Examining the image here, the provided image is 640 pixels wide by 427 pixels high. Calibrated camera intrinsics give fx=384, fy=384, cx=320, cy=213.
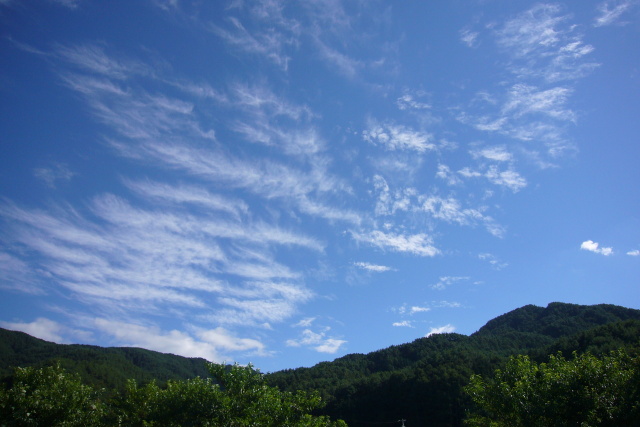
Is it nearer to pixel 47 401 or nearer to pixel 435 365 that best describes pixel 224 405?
pixel 47 401

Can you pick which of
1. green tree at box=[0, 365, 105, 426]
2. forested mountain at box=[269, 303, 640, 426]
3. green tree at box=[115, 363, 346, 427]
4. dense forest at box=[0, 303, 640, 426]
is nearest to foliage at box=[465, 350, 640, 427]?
dense forest at box=[0, 303, 640, 426]

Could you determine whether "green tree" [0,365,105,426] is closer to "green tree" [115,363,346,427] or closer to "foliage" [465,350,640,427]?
"green tree" [115,363,346,427]

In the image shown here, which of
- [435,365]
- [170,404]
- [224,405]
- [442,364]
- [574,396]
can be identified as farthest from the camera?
[435,365]

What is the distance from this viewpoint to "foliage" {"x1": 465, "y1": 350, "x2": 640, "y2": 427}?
1941cm

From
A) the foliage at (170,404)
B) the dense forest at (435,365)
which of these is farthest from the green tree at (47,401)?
the dense forest at (435,365)

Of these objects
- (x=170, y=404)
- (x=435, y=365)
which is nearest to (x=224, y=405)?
(x=170, y=404)

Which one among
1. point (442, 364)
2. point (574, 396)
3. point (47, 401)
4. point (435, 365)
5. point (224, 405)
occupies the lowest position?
point (47, 401)

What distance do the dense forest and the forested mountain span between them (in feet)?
0.57

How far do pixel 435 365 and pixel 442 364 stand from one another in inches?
140

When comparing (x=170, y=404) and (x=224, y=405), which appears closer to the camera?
(x=224, y=405)

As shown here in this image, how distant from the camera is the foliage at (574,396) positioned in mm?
19406

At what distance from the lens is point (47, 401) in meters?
24.9

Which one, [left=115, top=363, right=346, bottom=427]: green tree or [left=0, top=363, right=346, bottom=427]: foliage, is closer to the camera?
[left=115, top=363, right=346, bottom=427]: green tree

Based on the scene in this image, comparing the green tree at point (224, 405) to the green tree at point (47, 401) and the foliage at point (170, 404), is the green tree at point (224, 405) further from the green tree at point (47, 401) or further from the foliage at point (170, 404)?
the green tree at point (47, 401)
